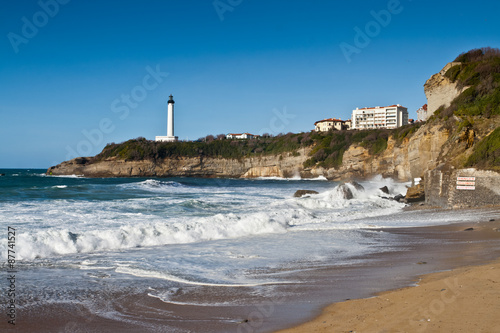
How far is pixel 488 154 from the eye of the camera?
695 inches

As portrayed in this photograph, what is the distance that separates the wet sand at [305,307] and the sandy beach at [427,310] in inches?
0.4

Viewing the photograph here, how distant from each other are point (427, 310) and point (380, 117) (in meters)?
117

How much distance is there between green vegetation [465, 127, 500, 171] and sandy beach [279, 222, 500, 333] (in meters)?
12.7

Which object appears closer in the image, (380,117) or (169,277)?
(169,277)

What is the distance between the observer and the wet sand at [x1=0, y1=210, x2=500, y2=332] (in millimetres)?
4586

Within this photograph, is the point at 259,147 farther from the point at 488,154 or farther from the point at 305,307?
the point at 305,307

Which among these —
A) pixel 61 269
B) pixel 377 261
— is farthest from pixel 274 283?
pixel 61 269

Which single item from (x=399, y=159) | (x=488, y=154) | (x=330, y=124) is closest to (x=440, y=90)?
(x=399, y=159)

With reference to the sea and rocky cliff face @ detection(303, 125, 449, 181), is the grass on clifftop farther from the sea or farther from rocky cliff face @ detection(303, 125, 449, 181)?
the sea

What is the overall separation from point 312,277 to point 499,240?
18.3 ft

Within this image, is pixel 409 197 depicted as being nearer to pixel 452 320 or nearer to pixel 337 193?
pixel 337 193

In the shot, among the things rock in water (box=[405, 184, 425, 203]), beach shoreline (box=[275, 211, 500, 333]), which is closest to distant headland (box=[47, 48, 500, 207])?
rock in water (box=[405, 184, 425, 203])

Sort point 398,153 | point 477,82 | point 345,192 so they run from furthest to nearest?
point 398,153
point 345,192
point 477,82

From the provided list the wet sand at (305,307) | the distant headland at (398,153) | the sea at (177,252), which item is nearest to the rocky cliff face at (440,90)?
the distant headland at (398,153)
